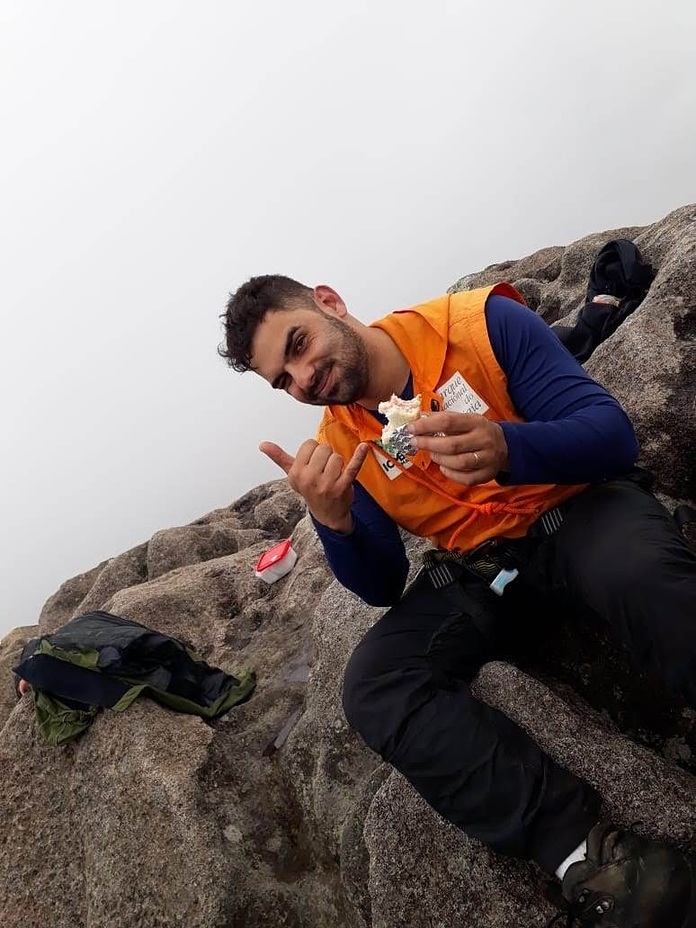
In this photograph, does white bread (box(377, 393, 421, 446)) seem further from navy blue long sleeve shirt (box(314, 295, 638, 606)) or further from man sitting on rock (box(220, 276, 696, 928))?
navy blue long sleeve shirt (box(314, 295, 638, 606))

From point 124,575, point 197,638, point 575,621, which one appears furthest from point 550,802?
point 124,575

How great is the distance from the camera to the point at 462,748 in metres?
4.48

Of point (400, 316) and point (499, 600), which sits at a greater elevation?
point (400, 316)

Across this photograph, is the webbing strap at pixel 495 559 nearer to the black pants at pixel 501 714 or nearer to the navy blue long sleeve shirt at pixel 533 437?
the black pants at pixel 501 714

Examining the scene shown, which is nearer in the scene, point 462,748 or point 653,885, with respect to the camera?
point 653,885

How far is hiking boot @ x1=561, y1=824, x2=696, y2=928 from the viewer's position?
3.68 meters

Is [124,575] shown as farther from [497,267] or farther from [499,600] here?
[497,267]

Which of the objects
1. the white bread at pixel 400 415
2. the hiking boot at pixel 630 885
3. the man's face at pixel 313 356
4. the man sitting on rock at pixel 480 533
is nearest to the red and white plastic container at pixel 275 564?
the man sitting on rock at pixel 480 533

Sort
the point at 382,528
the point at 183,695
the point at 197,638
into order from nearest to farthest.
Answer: the point at 382,528, the point at 183,695, the point at 197,638

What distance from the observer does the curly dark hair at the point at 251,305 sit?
232 inches

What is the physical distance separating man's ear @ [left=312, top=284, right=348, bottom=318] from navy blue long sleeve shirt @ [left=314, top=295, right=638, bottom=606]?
161 centimetres

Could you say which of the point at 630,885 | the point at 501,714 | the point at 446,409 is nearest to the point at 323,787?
the point at 501,714

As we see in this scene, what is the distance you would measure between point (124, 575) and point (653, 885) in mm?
18683

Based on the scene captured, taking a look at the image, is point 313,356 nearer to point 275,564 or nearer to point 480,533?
point 480,533
